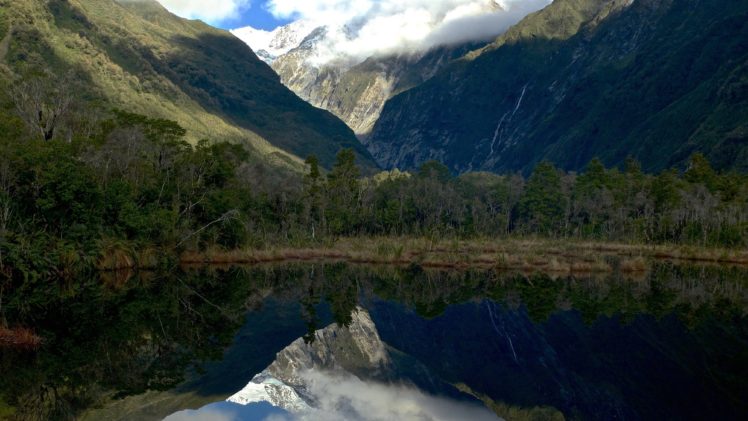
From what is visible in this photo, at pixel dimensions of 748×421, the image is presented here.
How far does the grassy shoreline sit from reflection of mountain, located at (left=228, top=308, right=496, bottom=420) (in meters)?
29.5

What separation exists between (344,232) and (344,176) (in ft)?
26.5

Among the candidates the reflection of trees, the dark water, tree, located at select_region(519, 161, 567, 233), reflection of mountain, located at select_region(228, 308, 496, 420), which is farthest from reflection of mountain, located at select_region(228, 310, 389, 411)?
tree, located at select_region(519, 161, 567, 233)

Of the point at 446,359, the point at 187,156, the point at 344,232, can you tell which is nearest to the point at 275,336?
the point at 446,359

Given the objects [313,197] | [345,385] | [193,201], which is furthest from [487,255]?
[345,385]

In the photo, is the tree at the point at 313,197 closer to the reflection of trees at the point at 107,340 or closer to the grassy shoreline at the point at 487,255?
the grassy shoreline at the point at 487,255

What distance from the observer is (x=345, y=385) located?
25547 mm

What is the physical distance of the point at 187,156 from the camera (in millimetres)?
61344

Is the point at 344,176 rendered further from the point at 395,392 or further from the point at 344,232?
the point at 395,392

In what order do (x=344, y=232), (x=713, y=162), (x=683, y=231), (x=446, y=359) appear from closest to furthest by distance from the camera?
(x=446, y=359)
(x=683, y=231)
(x=344, y=232)
(x=713, y=162)

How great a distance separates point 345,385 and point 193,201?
39161 mm

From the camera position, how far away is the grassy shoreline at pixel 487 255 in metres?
61.2

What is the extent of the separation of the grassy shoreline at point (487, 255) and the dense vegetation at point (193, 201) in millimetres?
2188

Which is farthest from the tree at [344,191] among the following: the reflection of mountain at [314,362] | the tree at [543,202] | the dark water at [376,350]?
the reflection of mountain at [314,362]

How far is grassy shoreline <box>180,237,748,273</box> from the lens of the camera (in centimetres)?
6119
